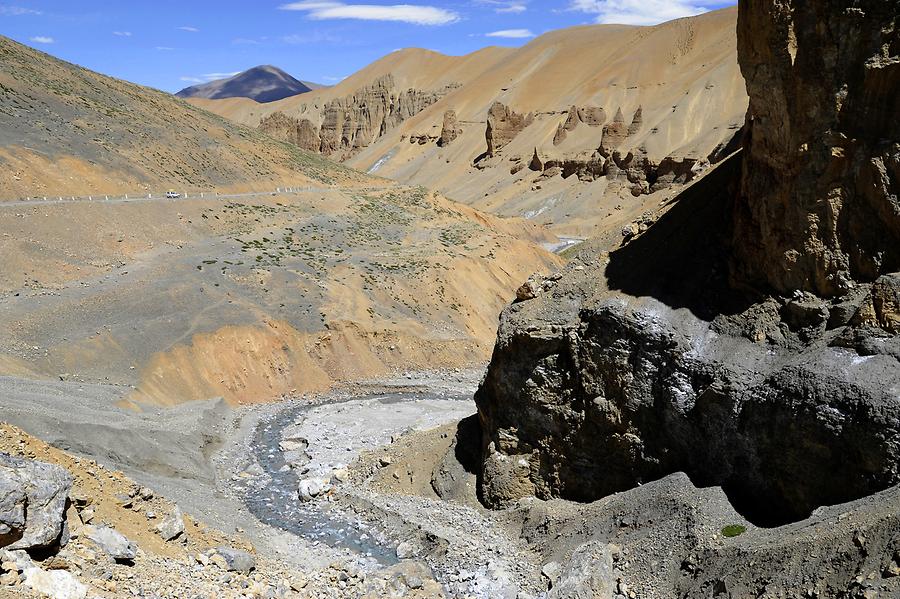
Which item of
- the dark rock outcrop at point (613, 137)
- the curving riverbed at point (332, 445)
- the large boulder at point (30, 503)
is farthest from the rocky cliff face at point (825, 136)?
the dark rock outcrop at point (613, 137)

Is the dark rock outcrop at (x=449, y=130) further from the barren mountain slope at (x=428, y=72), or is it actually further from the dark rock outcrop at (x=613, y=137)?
the dark rock outcrop at (x=613, y=137)

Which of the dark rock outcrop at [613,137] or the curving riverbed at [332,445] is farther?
the dark rock outcrop at [613,137]

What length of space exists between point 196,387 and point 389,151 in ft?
424

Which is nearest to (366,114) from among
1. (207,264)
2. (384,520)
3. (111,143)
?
(111,143)

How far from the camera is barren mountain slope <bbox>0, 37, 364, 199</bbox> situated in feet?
188

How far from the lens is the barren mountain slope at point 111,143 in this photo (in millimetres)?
57344

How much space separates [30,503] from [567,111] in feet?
408

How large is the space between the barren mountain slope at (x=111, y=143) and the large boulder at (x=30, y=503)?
41675 mm

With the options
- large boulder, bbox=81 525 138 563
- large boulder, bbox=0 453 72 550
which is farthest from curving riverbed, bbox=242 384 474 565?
large boulder, bbox=0 453 72 550

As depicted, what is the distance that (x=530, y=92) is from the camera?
150 m

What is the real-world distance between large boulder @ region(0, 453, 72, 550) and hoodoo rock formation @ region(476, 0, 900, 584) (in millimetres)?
12619

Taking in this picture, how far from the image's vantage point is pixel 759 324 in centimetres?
1942

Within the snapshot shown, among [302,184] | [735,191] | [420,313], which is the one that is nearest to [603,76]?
[302,184]

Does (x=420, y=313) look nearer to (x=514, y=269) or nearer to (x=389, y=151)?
(x=514, y=269)
